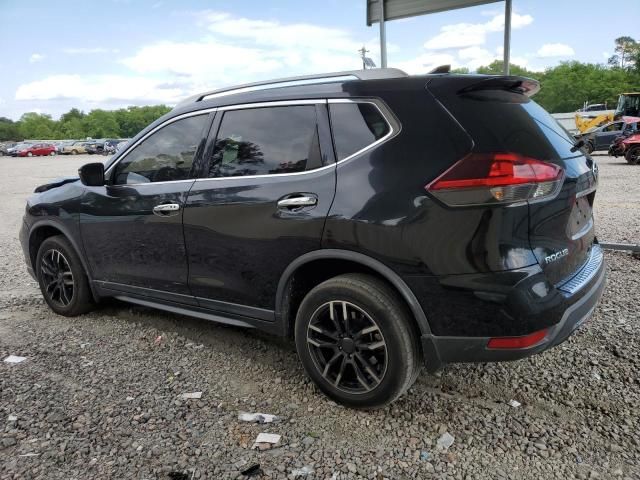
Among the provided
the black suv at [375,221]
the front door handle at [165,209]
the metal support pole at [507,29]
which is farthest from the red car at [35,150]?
the front door handle at [165,209]

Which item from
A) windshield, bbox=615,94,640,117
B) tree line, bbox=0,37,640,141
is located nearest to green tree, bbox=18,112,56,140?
tree line, bbox=0,37,640,141

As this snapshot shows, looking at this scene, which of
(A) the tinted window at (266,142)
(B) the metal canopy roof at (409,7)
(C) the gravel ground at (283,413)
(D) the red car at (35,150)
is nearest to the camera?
(C) the gravel ground at (283,413)

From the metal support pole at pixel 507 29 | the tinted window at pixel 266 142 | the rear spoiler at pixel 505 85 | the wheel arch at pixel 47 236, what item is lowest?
the wheel arch at pixel 47 236

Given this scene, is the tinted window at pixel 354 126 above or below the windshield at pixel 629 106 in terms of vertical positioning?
above

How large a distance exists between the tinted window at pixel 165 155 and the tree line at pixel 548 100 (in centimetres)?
4208

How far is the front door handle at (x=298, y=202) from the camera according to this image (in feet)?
9.48

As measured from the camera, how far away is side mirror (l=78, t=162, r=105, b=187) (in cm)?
398

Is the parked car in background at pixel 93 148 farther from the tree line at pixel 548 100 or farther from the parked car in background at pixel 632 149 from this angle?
the parked car in background at pixel 632 149

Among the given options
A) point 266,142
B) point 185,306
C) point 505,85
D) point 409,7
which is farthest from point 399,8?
point 185,306

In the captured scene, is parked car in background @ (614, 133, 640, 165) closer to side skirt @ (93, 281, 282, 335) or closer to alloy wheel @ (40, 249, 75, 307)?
side skirt @ (93, 281, 282, 335)

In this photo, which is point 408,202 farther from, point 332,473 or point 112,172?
point 112,172

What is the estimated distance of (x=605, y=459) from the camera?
8.09 feet

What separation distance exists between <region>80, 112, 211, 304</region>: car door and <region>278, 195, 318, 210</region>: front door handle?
0.88 m

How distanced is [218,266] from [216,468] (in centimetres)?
130
